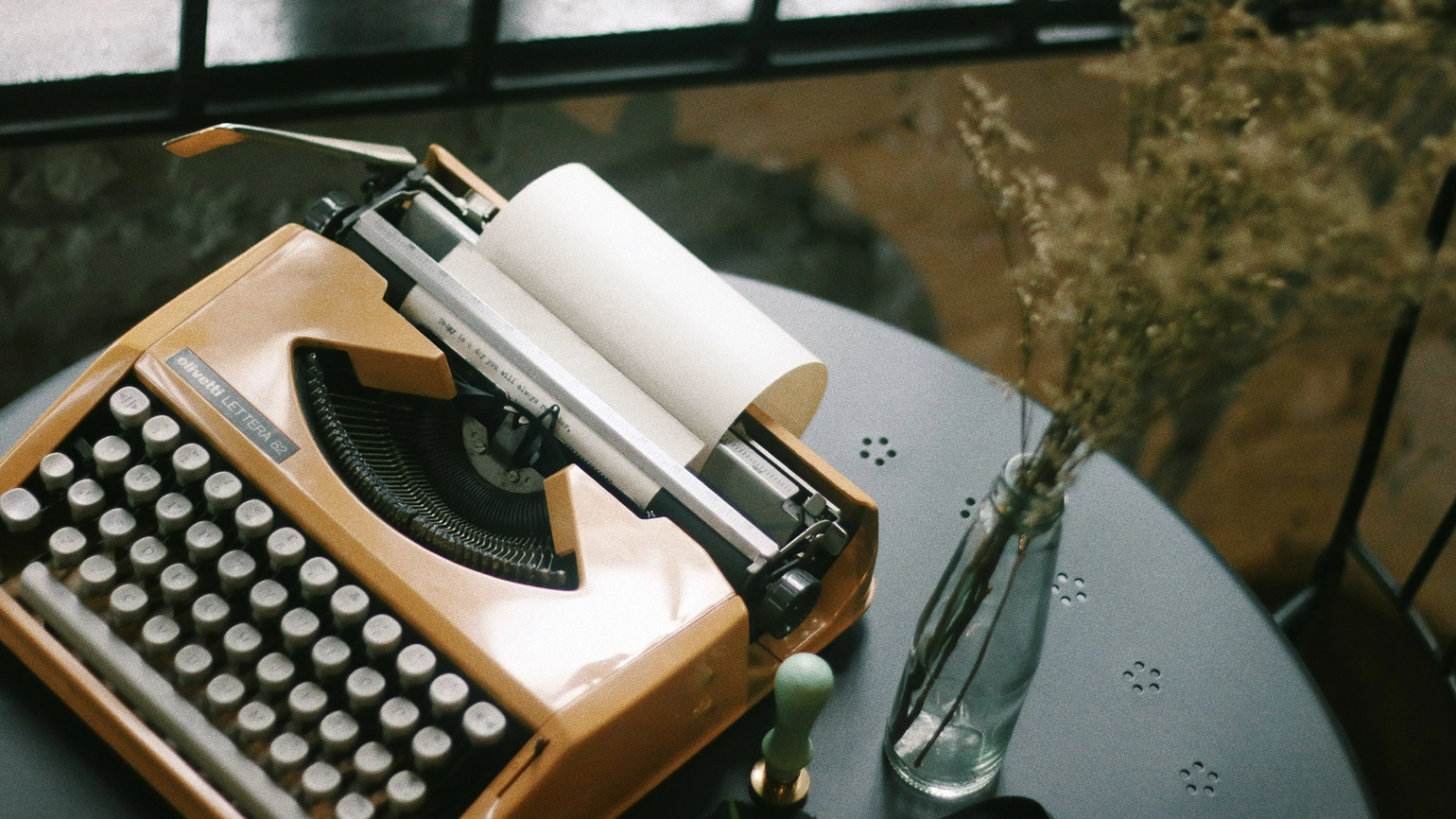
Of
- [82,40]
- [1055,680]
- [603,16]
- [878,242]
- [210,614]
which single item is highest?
[82,40]

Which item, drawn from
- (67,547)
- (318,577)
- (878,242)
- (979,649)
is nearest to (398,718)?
(318,577)

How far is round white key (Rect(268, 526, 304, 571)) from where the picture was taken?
1.21 meters

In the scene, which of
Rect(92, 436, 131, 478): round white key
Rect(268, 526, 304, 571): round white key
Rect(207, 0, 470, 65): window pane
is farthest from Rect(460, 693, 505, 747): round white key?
Rect(207, 0, 470, 65): window pane

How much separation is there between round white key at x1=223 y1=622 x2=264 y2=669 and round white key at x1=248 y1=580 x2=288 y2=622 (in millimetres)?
16

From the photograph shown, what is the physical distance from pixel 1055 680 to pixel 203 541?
0.88 metres

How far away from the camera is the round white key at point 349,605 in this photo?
1183 millimetres

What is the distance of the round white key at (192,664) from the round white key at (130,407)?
0.23 metres

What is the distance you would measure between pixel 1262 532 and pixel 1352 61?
7.33 feet

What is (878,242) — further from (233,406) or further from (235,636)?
(235,636)

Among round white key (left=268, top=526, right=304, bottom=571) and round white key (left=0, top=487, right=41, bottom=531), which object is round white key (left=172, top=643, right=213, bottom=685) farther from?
round white key (left=0, top=487, right=41, bottom=531)

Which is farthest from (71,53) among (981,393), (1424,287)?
(1424,287)

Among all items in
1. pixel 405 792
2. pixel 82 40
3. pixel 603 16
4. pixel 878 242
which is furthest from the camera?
pixel 878 242

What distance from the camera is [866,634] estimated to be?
1482 millimetres

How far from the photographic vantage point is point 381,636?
3.84ft
